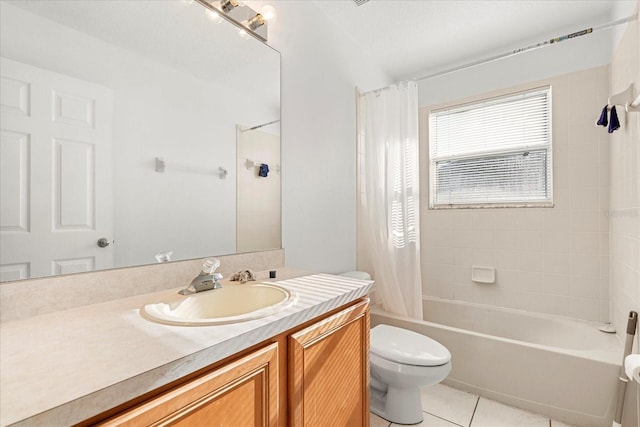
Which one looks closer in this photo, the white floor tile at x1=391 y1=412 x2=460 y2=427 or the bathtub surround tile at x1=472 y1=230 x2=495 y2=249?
the white floor tile at x1=391 y1=412 x2=460 y2=427

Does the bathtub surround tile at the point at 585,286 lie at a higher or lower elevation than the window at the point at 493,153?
lower

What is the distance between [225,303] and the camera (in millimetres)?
1068

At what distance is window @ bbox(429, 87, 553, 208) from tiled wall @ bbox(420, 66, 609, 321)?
2.9 inches

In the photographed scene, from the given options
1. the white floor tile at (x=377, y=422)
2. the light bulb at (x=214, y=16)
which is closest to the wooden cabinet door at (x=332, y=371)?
the white floor tile at (x=377, y=422)

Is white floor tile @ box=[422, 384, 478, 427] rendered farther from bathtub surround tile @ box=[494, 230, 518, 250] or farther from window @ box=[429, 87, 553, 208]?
window @ box=[429, 87, 553, 208]

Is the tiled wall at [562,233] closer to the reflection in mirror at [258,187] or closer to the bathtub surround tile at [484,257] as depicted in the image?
the bathtub surround tile at [484,257]

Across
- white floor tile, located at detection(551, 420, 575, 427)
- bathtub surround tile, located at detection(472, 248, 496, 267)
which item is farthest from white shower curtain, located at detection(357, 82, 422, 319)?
white floor tile, located at detection(551, 420, 575, 427)

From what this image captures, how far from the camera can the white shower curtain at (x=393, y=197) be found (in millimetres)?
2082

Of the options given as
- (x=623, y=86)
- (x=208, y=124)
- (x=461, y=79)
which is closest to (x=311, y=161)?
(x=208, y=124)

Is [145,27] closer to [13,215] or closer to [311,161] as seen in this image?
[13,215]

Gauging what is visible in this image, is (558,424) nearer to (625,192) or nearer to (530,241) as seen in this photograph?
(530,241)

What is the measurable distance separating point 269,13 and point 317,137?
0.71m

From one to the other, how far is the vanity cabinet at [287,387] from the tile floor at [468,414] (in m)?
0.66

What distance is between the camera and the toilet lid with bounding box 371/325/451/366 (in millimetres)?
1429
